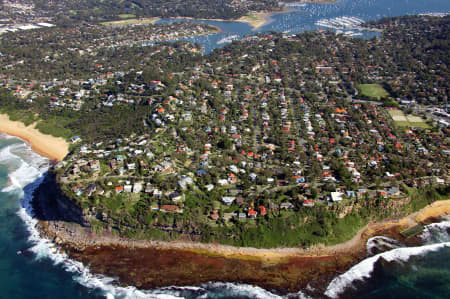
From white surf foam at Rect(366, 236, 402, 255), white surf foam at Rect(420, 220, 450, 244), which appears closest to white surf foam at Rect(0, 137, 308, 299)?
white surf foam at Rect(366, 236, 402, 255)

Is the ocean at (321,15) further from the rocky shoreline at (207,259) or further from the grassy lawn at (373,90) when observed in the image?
the rocky shoreline at (207,259)

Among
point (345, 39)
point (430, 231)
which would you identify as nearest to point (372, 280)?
point (430, 231)

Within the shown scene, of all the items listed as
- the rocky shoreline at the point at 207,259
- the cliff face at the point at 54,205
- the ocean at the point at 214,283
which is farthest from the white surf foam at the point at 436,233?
the cliff face at the point at 54,205

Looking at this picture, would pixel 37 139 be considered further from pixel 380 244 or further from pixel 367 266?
pixel 380 244

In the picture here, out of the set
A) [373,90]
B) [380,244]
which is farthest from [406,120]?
[380,244]

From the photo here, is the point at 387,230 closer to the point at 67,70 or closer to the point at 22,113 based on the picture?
the point at 22,113
